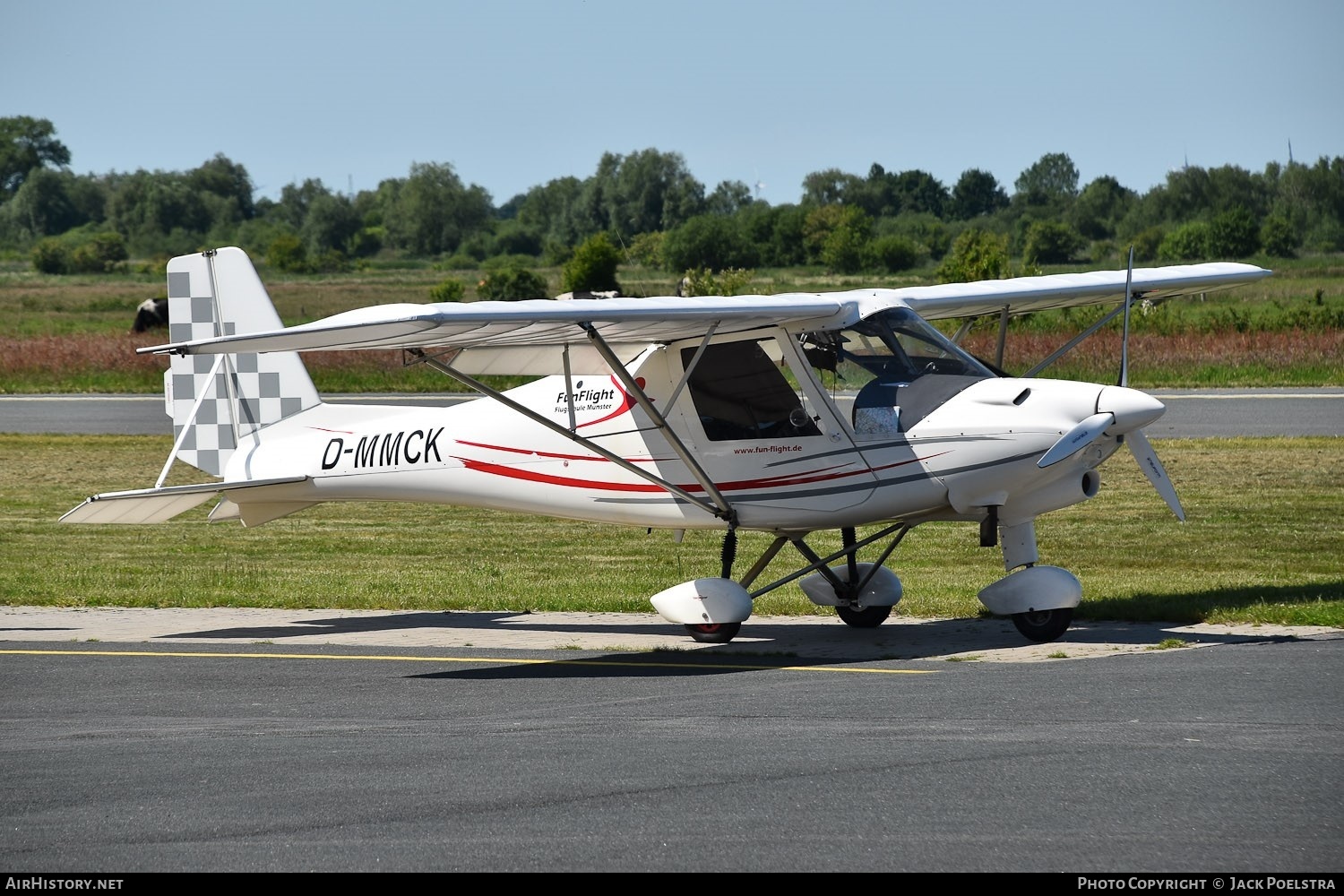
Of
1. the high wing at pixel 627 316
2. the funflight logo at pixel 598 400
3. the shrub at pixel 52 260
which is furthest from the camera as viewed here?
the shrub at pixel 52 260

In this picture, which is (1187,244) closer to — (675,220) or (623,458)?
(675,220)

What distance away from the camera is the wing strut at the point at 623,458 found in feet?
34.7

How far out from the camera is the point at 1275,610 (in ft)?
37.5

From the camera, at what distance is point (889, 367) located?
10.9 meters

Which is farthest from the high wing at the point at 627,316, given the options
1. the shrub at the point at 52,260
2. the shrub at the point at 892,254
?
the shrub at the point at 52,260

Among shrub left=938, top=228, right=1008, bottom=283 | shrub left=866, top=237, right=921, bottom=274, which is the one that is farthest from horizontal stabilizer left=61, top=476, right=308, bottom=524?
shrub left=866, top=237, right=921, bottom=274

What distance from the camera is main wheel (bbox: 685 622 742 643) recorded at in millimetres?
11047

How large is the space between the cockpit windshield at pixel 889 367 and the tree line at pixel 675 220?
100 feet

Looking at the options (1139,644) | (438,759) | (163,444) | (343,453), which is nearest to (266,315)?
(343,453)

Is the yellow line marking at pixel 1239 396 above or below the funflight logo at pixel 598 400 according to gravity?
below

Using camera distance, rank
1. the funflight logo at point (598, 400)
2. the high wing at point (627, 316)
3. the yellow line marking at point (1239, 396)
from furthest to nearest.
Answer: the yellow line marking at point (1239, 396) → the funflight logo at point (598, 400) → the high wing at point (627, 316)

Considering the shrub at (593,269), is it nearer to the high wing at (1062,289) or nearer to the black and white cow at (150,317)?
the black and white cow at (150,317)

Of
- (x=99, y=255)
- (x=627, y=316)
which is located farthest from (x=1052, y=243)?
(x=627, y=316)

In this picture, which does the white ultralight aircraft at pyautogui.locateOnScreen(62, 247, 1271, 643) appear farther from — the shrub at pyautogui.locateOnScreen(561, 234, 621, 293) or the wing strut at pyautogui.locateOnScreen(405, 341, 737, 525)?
the shrub at pyautogui.locateOnScreen(561, 234, 621, 293)
